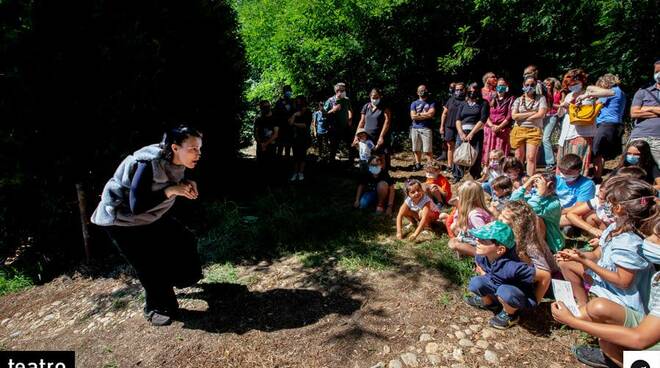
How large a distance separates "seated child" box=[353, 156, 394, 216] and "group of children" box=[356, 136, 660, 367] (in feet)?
2.60

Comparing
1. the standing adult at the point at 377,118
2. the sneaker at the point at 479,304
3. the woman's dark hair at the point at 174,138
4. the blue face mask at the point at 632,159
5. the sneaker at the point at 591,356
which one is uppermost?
the standing adult at the point at 377,118

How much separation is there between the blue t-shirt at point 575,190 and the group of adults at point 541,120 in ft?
4.32

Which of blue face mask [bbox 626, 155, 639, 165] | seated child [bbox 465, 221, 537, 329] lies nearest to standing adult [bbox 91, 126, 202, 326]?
seated child [bbox 465, 221, 537, 329]

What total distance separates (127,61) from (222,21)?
270cm

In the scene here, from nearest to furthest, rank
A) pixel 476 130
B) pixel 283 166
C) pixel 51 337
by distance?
pixel 51 337, pixel 476 130, pixel 283 166

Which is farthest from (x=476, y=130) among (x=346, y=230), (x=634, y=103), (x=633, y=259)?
(x=633, y=259)

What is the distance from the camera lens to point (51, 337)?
412 centimetres

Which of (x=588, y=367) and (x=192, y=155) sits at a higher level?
(x=192, y=155)

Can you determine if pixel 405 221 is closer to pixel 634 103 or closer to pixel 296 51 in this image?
pixel 634 103

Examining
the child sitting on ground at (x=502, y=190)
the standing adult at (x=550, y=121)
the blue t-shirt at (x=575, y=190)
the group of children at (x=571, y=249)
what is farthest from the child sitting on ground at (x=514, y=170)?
the standing adult at (x=550, y=121)

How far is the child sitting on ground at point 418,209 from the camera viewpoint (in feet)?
17.2

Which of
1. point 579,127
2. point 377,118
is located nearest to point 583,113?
point 579,127

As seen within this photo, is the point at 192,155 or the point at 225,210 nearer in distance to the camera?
the point at 192,155

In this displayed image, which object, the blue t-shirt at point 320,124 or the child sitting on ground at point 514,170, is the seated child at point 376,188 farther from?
the blue t-shirt at point 320,124
